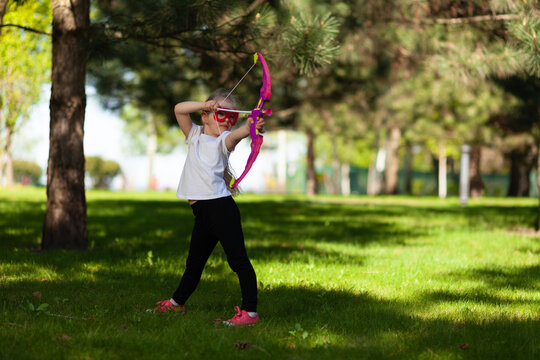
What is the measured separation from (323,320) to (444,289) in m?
1.62

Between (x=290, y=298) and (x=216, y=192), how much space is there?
4.51ft

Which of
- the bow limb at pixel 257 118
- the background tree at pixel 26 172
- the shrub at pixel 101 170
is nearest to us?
the bow limb at pixel 257 118

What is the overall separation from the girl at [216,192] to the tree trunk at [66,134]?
3252mm

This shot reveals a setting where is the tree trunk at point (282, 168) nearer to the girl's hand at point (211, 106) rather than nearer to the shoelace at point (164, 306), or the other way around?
the shoelace at point (164, 306)

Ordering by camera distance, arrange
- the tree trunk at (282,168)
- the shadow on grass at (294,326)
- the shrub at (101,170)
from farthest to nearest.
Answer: the tree trunk at (282,168)
the shrub at (101,170)
the shadow on grass at (294,326)

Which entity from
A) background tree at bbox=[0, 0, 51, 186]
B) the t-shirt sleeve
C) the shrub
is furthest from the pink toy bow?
the shrub

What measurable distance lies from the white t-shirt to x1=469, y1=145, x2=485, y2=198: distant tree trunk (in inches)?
958

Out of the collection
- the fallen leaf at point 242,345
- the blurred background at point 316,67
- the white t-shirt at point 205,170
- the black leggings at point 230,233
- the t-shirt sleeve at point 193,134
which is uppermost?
the blurred background at point 316,67

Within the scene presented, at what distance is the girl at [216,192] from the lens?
377cm

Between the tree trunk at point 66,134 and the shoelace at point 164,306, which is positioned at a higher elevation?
the tree trunk at point 66,134

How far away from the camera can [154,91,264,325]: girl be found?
12.4ft

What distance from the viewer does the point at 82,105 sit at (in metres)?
6.93

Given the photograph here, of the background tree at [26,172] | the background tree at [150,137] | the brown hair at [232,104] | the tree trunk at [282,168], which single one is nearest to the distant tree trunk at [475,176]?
the background tree at [150,137]

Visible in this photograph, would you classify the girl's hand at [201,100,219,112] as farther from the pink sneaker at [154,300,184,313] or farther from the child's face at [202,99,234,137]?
the pink sneaker at [154,300,184,313]
